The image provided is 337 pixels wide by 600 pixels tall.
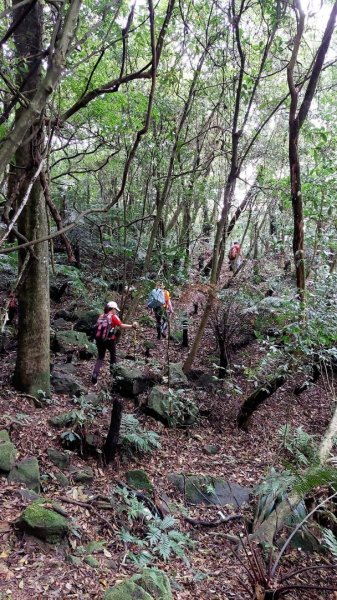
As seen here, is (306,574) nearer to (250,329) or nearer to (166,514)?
(166,514)

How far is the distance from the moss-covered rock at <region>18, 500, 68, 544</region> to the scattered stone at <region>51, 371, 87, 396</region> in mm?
3459

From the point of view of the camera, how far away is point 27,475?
4.61 metres

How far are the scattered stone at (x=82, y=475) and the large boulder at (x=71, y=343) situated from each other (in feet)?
13.5

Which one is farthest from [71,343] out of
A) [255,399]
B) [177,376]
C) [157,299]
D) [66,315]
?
[255,399]

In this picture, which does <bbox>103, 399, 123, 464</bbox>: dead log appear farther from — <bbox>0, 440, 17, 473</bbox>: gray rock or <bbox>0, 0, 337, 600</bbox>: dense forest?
<bbox>0, 440, 17, 473</bbox>: gray rock

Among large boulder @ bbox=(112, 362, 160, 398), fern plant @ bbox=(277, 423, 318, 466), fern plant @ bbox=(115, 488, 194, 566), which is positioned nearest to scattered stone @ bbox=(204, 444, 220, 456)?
fern plant @ bbox=(277, 423, 318, 466)

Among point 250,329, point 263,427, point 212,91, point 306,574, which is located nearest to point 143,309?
point 250,329

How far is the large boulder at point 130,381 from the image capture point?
26.6ft

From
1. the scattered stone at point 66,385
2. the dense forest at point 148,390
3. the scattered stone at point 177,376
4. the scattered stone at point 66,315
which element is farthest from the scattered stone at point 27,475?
the scattered stone at point 66,315

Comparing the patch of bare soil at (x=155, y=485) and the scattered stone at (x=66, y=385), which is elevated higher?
the scattered stone at (x=66, y=385)

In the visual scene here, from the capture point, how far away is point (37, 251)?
6164 millimetres

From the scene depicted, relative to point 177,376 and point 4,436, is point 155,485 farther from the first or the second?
point 177,376

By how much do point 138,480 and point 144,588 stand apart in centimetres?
211

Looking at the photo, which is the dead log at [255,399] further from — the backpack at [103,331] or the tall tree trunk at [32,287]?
the tall tree trunk at [32,287]
